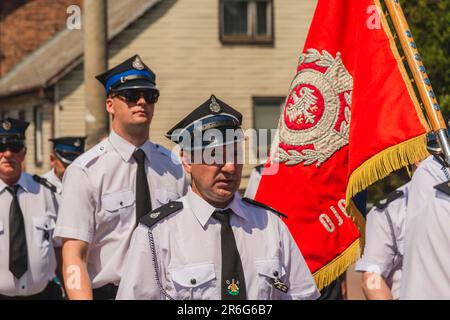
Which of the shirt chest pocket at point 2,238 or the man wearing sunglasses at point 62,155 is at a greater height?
the man wearing sunglasses at point 62,155

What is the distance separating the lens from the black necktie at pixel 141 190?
674cm

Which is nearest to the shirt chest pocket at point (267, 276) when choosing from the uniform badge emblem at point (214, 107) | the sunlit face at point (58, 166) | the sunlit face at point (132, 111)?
the uniform badge emblem at point (214, 107)

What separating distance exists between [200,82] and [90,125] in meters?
15.7

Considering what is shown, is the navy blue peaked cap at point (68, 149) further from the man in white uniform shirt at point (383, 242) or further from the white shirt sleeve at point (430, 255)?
the white shirt sleeve at point (430, 255)

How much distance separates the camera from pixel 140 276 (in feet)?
16.0

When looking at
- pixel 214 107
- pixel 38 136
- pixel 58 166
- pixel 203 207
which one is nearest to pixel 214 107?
pixel 214 107

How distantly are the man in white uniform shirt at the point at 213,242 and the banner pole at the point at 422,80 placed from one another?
101 centimetres

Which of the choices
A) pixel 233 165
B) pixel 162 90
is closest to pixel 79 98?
pixel 162 90

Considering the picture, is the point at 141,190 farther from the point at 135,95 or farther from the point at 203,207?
the point at 203,207

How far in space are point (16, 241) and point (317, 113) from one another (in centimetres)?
314

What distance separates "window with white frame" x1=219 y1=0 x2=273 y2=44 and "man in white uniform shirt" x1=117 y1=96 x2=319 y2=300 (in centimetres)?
2339

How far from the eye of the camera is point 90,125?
1274 centimetres
